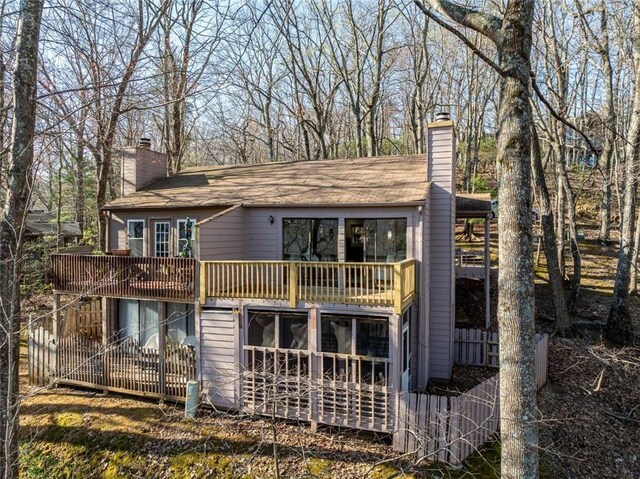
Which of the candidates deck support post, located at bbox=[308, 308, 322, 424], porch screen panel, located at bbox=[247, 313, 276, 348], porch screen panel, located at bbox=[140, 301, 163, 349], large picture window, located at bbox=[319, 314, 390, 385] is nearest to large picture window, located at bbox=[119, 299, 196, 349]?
porch screen panel, located at bbox=[140, 301, 163, 349]

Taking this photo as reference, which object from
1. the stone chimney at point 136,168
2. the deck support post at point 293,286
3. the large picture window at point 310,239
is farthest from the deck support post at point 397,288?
the stone chimney at point 136,168

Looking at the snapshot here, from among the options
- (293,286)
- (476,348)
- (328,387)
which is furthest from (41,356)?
(476,348)

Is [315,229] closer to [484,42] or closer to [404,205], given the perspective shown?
[404,205]

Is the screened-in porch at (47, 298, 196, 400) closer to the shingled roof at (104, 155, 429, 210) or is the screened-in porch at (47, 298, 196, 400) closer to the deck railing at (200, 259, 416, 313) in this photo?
the deck railing at (200, 259, 416, 313)

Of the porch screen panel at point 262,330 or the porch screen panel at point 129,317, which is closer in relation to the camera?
the porch screen panel at point 262,330

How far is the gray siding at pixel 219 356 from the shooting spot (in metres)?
9.77

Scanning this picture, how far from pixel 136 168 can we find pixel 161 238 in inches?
143

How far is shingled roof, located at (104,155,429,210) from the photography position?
35.4ft

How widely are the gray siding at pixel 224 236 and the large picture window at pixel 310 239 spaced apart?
1.30 meters

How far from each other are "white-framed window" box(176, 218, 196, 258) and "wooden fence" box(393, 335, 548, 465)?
7.40 metres

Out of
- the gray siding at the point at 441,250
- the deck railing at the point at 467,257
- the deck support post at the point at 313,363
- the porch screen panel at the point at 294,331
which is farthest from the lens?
the deck railing at the point at 467,257

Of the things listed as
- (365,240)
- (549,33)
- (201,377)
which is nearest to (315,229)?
(365,240)

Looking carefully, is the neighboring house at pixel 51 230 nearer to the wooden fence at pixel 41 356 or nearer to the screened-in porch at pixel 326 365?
the wooden fence at pixel 41 356

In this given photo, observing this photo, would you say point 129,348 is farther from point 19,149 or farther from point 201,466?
point 19,149
